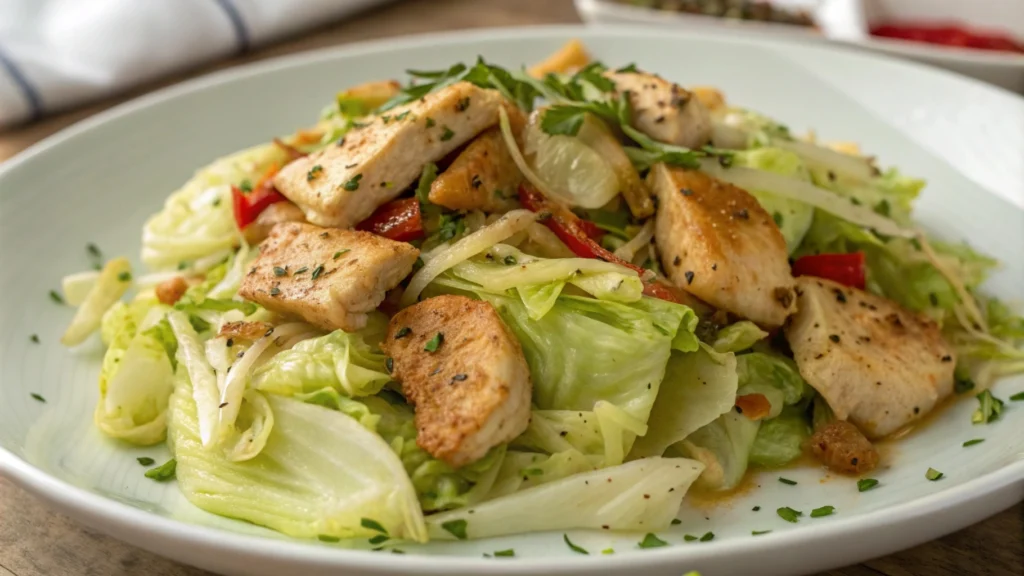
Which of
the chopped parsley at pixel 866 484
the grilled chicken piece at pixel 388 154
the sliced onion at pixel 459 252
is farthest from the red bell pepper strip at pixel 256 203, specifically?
the chopped parsley at pixel 866 484

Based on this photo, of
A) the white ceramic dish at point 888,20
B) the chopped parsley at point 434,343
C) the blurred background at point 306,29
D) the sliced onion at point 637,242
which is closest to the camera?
the chopped parsley at point 434,343

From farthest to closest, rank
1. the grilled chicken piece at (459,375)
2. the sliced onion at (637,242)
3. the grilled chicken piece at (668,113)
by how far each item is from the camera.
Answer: the grilled chicken piece at (668,113)
the sliced onion at (637,242)
the grilled chicken piece at (459,375)

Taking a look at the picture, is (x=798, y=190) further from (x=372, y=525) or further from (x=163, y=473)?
(x=163, y=473)

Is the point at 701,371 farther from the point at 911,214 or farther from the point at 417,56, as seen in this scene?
the point at 417,56

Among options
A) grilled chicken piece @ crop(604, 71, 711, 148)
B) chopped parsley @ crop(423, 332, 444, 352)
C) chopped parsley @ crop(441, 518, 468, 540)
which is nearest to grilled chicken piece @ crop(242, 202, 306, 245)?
chopped parsley @ crop(423, 332, 444, 352)

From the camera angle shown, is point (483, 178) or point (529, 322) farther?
point (483, 178)

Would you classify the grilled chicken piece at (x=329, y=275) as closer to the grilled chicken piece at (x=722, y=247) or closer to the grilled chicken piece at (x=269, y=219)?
the grilled chicken piece at (x=269, y=219)

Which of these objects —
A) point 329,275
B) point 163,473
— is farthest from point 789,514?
point 163,473
